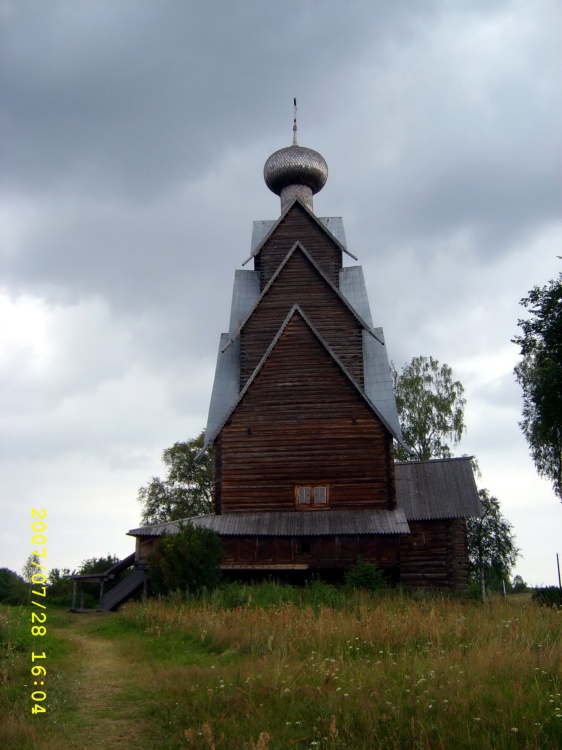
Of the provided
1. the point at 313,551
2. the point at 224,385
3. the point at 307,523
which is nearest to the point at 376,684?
the point at 313,551

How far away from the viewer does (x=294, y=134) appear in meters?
32.2

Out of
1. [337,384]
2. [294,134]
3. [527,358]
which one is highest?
[294,134]

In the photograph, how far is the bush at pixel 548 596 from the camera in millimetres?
17534

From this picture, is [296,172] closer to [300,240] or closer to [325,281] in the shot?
[300,240]

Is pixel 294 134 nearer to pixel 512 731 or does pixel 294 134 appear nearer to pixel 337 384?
pixel 337 384

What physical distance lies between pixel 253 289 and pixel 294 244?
265 centimetres

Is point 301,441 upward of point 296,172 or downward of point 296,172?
downward

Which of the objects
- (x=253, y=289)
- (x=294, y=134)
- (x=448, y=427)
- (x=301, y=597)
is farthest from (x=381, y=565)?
(x=294, y=134)

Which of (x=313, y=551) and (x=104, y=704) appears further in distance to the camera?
(x=313, y=551)

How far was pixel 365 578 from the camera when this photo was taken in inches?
721

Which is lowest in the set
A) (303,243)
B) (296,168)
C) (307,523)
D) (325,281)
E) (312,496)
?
(307,523)

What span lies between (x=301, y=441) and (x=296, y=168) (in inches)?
544

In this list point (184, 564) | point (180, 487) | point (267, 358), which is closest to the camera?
point (184, 564)

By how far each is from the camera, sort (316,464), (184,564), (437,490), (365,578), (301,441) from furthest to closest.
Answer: (437,490) → (301,441) → (316,464) → (365,578) → (184,564)
